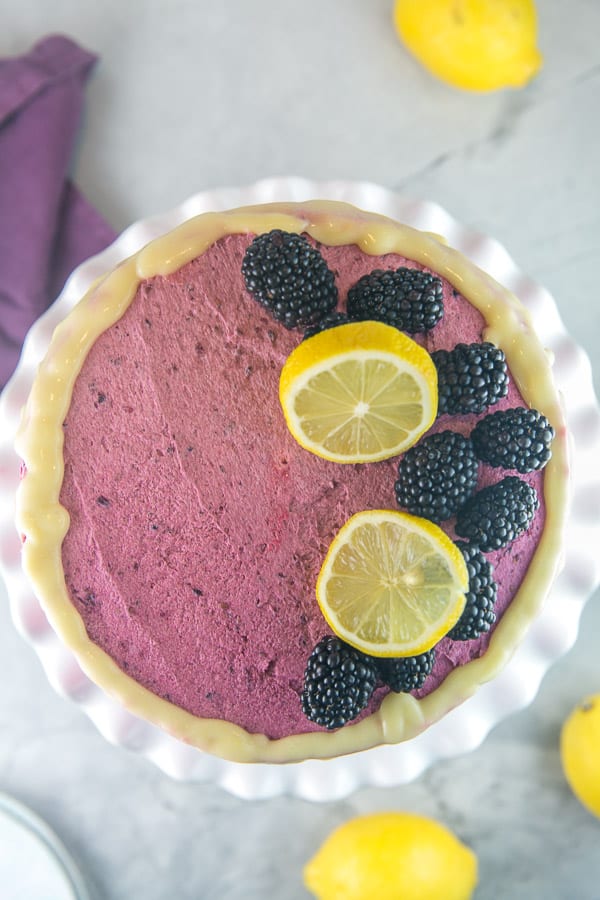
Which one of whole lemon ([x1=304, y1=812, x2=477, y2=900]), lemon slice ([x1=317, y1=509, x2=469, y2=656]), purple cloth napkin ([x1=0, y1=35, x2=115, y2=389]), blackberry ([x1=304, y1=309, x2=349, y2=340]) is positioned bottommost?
whole lemon ([x1=304, y1=812, x2=477, y2=900])

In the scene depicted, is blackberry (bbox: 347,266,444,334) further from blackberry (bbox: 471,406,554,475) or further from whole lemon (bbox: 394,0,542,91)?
whole lemon (bbox: 394,0,542,91)

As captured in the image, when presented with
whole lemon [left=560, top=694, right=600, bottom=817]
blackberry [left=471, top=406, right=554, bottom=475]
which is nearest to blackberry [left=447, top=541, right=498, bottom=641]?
blackberry [left=471, top=406, right=554, bottom=475]

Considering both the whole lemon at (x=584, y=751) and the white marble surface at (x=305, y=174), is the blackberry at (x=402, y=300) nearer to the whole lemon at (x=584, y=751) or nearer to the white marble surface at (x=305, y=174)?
the white marble surface at (x=305, y=174)

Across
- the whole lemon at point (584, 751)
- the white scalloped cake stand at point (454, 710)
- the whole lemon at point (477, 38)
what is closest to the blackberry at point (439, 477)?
the white scalloped cake stand at point (454, 710)

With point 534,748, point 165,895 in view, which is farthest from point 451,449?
point 165,895

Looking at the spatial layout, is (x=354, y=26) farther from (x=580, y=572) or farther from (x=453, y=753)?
(x=453, y=753)
